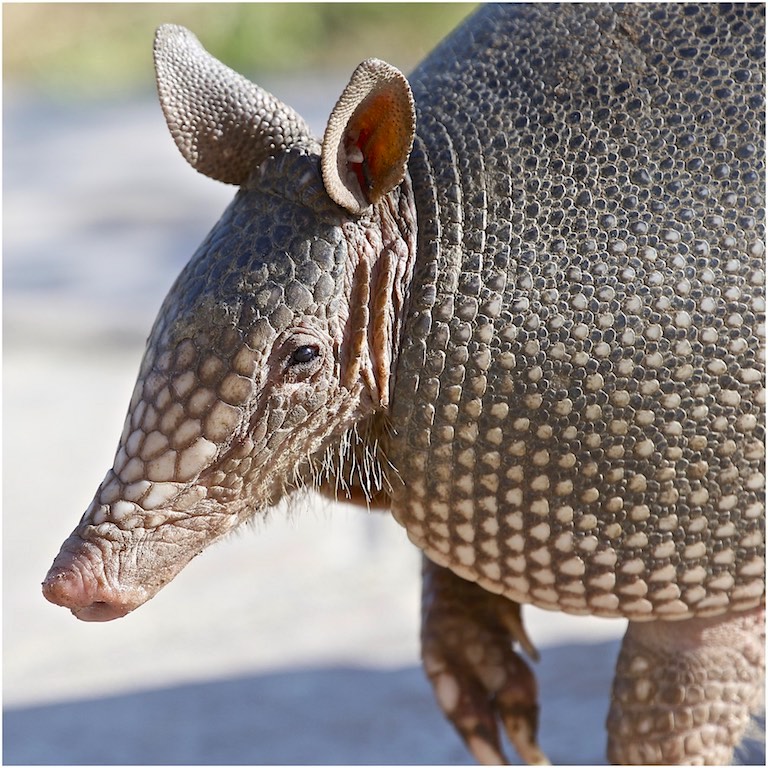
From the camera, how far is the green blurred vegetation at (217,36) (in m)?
14.7

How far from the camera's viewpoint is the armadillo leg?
2.74 metres

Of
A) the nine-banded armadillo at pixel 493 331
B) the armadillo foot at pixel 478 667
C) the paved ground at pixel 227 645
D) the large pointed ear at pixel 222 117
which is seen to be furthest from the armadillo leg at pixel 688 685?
the large pointed ear at pixel 222 117

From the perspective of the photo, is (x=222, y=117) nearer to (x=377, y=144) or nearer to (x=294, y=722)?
(x=377, y=144)

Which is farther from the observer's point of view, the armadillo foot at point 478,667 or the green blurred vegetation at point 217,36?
the green blurred vegetation at point 217,36

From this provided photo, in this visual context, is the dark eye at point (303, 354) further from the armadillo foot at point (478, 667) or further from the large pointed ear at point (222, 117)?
the armadillo foot at point (478, 667)

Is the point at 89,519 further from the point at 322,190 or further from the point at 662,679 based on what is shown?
the point at 662,679

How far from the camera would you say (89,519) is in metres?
2.27

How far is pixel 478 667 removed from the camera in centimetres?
329

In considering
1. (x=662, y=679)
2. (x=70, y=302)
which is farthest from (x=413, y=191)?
Result: (x=70, y=302)

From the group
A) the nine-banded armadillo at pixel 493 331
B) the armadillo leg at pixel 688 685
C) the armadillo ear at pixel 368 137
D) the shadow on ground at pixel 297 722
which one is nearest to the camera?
the armadillo ear at pixel 368 137

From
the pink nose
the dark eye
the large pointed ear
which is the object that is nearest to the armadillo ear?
the large pointed ear

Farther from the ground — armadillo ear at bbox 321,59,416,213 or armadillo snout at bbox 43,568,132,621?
armadillo ear at bbox 321,59,416,213

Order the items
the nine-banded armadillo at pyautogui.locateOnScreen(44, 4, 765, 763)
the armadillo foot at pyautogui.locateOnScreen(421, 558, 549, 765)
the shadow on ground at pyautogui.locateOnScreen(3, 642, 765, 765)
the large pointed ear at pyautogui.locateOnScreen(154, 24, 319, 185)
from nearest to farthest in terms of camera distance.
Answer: the nine-banded armadillo at pyautogui.locateOnScreen(44, 4, 765, 763) < the large pointed ear at pyautogui.locateOnScreen(154, 24, 319, 185) < the armadillo foot at pyautogui.locateOnScreen(421, 558, 549, 765) < the shadow on ground at pyautogui.locateOnScreen(3, 642, 765, 765)

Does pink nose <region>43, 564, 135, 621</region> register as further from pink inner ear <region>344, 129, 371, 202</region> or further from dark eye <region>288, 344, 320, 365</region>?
pink inner ear <region>344, 129, 371, 202</region>
